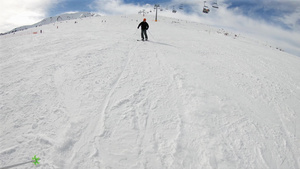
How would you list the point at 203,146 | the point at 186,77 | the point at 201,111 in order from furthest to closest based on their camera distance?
the point at 186,77 < the point at 201,111 < the point at 203,146

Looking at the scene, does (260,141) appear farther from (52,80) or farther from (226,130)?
(52,80)

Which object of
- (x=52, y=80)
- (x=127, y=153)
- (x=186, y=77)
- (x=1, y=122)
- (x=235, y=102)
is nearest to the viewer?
(x=127, y=153)

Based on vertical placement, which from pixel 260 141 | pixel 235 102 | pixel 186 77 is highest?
pixel 186 77

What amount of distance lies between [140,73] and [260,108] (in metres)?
3.61

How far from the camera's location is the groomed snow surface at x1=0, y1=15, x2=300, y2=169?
2752mm

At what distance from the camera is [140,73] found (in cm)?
555

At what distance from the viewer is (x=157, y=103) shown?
4.05 meters

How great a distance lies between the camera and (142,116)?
3594mm

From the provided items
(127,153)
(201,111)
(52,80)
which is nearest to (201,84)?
(201,111)

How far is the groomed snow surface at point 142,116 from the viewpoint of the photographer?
2.75 meters

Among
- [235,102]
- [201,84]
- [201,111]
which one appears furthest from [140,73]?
[235,102]

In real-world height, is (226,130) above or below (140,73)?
below

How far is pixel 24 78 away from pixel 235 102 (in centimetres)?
610

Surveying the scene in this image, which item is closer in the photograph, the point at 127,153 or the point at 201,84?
the point at 127,153
